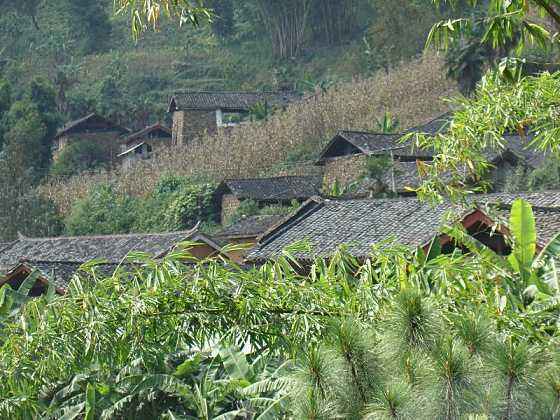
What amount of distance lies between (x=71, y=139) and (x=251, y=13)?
56.4ft

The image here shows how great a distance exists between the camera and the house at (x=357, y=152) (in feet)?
120

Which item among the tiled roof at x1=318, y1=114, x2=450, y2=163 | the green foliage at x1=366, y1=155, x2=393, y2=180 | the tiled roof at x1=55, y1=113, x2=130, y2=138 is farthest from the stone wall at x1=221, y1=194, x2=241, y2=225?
the tiled roof at x1=55, y1=113, x2=130, y2=138

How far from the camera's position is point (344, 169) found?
38469 millimetres

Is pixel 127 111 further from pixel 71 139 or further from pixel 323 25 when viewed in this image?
pixel 323 25

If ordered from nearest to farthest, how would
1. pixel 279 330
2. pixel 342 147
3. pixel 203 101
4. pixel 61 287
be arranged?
pixel 279 330, pixel 61 287, pixel 342 147, pixel 203 101

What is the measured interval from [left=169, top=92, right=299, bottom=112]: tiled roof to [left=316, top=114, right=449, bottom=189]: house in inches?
529

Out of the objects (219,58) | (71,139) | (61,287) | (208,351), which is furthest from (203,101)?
(208,351)

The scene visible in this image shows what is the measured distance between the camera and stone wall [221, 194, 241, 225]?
37.6 m

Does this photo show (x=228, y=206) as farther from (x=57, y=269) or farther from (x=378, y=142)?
(x=57, y=269)

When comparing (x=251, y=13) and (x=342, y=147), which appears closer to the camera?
(x=342, y=147)

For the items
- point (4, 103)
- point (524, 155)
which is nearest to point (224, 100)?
point (4, 103)

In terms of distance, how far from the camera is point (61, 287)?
63.4ft

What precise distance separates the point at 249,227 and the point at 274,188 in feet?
14.2

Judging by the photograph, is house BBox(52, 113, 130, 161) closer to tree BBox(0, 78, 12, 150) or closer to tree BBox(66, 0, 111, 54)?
tree BBox(0, 78, 12, 150)
